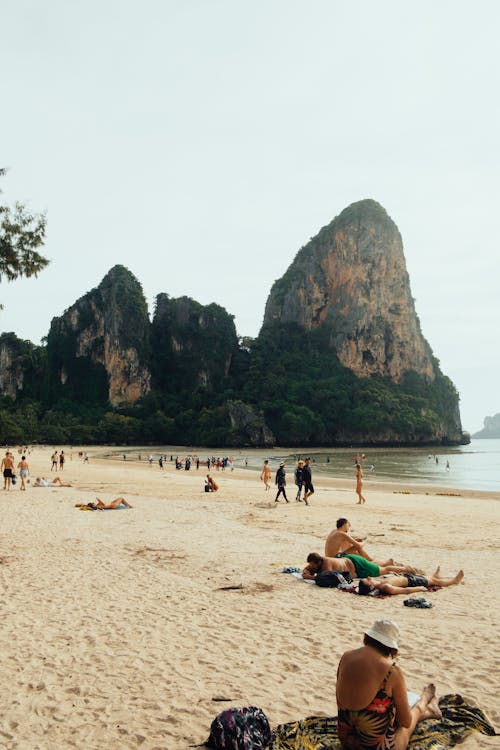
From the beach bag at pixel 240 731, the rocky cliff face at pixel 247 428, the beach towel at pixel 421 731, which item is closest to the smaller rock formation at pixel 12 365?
the rocky cliff face at pixel 247 428

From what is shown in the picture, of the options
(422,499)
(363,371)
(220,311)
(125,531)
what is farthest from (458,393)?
(125,531)

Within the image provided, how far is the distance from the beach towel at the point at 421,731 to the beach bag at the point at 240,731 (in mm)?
87

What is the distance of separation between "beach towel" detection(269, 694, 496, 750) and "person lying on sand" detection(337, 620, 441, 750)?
161 mm

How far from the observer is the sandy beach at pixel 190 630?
13.1 feet

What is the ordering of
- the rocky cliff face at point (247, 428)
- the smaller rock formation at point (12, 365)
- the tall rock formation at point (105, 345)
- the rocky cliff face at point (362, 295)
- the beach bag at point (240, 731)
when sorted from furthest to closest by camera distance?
the rocky cliff face at point (362, 295), the smaller rock formation at point (12, 365), the tall rock formation at point (105, 345), the rocky cliff face at point (247, 428), the beach bag at point (240, 731)

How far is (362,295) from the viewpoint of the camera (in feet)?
397

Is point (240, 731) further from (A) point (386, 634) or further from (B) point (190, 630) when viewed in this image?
(B) point (190, 630)

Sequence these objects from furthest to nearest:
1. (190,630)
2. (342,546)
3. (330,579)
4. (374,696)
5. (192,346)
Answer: (192,346) < (342,546) < (330,579) < (190,630) < (374,696)

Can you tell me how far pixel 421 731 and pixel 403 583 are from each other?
3833 millimetres

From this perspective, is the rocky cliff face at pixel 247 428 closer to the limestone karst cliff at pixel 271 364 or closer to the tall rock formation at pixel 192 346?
the limestone karst cliff at pixel 271 364

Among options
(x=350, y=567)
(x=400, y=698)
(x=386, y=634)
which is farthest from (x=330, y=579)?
(x=386, y=634)

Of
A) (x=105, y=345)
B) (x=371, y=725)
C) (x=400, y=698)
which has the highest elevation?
(x=105, y=345)

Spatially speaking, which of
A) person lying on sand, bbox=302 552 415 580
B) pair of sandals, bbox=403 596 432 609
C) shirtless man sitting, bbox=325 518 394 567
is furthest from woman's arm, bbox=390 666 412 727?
shirtless man sitting, bbox=325 518 394 567

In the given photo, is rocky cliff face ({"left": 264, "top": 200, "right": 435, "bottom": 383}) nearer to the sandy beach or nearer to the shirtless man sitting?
the sandy beach
